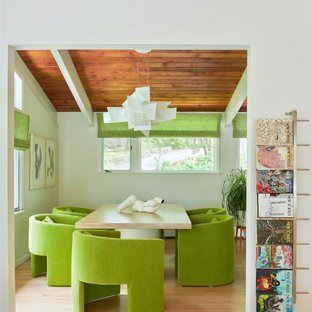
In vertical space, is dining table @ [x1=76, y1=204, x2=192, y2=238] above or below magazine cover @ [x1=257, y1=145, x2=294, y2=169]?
below

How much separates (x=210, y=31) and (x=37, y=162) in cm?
390

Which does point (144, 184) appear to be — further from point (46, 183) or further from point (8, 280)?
point (8, 280)

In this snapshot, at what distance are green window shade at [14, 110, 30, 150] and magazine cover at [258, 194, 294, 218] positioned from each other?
10.5ft

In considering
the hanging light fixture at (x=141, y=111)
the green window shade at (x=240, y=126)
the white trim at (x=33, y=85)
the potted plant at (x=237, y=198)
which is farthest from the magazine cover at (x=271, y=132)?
the green window shade at (x=240, y=126)

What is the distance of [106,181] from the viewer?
7.24 metres

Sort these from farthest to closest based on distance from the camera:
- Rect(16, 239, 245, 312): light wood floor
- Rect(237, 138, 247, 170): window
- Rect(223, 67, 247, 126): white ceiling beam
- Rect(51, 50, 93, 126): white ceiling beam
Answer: Rect(237, 138, 247, 170): window, Rect(223, 67, 247, 126): white ceiling beam, Rect(51, 50, 93, 126): white ceiling beam, Rect(16, 239, 245, 312): light wood floor

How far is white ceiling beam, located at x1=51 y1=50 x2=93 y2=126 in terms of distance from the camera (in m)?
4.93

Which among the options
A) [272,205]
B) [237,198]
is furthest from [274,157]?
[237,198]

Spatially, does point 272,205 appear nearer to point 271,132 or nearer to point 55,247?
point 271,132

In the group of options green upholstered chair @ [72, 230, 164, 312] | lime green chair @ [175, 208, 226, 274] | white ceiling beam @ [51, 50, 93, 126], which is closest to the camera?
green upholstered chair @ [72, 230, 164, 312]

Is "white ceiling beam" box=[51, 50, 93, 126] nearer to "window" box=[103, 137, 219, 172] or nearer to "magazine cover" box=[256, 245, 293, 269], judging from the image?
"window" box=[103, 137, 219, 172]

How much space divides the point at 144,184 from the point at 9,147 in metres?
4.41

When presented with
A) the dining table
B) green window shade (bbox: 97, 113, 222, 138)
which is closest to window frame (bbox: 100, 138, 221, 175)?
green window shade (bbox: 97, 113, 222, 138)

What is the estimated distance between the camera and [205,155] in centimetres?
735
